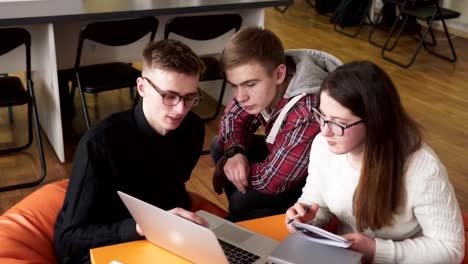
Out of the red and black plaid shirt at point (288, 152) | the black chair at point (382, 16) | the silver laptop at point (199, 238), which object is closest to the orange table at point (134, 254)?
the silver laptop at point (199, 238)

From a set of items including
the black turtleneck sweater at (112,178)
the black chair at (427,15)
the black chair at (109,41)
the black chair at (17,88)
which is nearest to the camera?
the black turtleneck sweater at (112,178)

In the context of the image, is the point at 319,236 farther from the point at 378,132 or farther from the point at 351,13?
the point at 351,13

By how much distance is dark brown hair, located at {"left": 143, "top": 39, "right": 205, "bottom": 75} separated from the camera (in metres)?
1.65

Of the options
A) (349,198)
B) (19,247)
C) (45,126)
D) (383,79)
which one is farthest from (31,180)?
(383,79)

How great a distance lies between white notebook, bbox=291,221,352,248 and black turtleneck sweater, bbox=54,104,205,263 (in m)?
0.46

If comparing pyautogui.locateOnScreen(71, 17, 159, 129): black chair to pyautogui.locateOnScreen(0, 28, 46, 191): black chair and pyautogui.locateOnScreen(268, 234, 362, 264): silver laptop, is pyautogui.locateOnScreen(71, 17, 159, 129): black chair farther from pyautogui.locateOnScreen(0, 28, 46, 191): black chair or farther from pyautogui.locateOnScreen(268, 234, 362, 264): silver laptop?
pyautogui.locateOnScreen(268, 234, 362, 264): silver laptop

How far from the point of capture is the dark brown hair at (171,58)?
1.65m

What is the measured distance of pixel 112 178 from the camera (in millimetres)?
1703

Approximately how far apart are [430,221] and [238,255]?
19.8 inches

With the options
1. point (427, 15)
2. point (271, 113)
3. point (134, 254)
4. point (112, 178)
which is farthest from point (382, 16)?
point (134, 254)

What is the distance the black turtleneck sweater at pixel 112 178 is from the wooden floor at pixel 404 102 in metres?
1.18

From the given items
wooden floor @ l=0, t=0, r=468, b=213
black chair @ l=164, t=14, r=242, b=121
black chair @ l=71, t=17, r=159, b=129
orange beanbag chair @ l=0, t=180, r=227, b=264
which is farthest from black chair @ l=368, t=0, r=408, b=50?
orange beanbag chair @ l=0, t=180, r=227, b=264

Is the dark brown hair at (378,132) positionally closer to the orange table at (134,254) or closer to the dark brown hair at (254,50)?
the orange table at (134,254)

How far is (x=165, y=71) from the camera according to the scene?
5.40 feet
